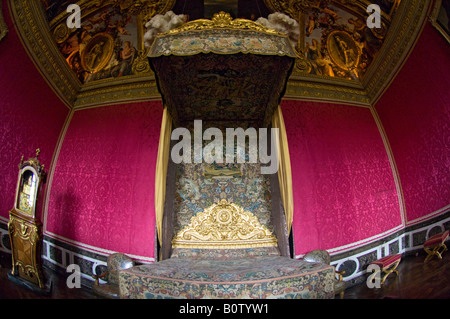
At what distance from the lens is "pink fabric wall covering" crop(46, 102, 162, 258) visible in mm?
4555

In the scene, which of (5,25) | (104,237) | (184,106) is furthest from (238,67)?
(104,237)

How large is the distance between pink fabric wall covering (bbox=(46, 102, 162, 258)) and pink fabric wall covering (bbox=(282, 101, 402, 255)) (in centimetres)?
286

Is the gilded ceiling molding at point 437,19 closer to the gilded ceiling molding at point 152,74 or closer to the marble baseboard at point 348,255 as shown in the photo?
the gilded ceiling molding at point 152,74

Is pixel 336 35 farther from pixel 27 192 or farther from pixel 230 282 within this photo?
pixel 27 192

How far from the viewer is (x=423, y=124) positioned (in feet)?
13.7

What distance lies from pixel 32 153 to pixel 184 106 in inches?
117

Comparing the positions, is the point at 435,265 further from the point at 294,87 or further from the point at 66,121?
the point at 66,121

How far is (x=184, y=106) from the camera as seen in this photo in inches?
145

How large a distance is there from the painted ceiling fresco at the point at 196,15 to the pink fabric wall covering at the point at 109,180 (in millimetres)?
984

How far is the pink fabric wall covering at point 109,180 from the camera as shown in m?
4.55

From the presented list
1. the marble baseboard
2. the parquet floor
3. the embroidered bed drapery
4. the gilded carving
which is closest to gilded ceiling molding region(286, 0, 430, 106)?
the gilded carving

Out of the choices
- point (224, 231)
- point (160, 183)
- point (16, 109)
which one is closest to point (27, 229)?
point (16, 109)

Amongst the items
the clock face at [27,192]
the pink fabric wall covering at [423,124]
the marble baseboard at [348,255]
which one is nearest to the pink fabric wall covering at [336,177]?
the marble baseboard at [348,255]

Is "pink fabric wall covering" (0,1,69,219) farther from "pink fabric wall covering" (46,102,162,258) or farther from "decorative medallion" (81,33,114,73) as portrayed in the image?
"decorative medallion" (81,33,114,73)
